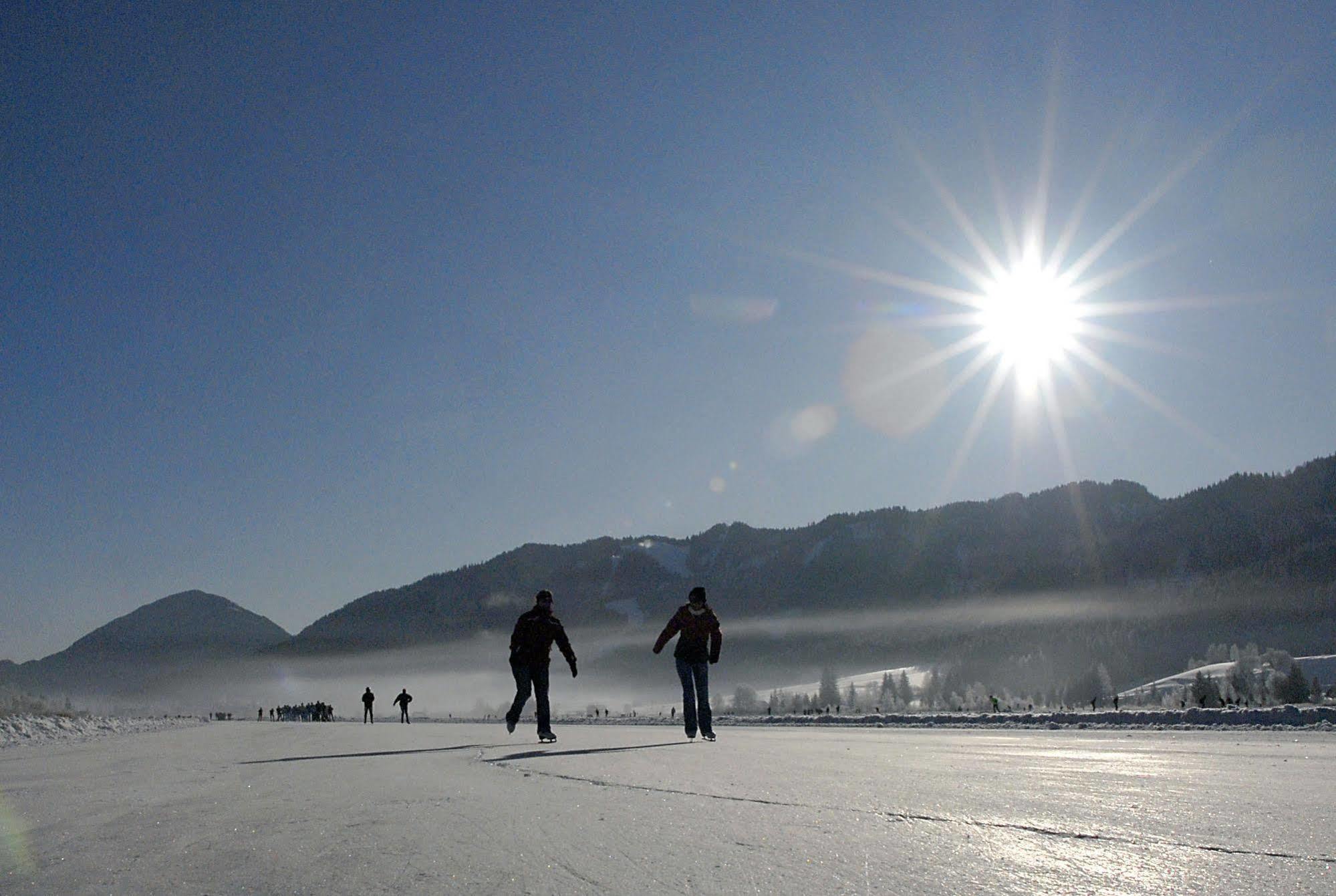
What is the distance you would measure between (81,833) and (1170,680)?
106181 millimetres

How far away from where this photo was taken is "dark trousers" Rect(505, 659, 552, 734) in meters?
11.1

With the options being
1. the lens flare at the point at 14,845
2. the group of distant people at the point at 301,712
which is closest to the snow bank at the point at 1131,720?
the lens flare at the point at 14,845

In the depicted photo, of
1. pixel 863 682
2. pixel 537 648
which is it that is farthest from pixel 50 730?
pixel 863 682

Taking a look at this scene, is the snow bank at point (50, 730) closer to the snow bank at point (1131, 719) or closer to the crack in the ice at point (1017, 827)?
the crack in the ice at point (1017, 827)

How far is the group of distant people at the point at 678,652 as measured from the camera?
11008mm

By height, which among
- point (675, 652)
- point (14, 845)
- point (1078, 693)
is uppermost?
point (675, 652)

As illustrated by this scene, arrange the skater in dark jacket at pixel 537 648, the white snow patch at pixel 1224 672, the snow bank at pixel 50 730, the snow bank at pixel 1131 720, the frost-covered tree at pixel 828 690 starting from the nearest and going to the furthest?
the skater in dark jacket at pixel 537 648, the snow bank at pixel 50 730, the snow bank at pixel 1131 720, the white snow patch at pixel 1224 672, the frost-covered tree at pixel 828 690

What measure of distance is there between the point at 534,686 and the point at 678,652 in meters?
2.08

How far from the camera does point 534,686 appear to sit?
11.8 meters

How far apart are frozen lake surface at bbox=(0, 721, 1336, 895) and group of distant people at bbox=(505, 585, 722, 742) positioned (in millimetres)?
4548

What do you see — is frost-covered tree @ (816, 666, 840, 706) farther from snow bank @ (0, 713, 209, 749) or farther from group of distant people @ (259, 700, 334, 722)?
snow bank @ (0, 713, 209, 749)

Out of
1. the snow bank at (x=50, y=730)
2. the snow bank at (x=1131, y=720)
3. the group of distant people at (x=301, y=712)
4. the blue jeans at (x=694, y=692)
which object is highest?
the blue jeans at (x=694, y=692)

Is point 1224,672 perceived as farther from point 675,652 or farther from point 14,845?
point 14,845

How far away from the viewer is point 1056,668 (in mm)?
139250
